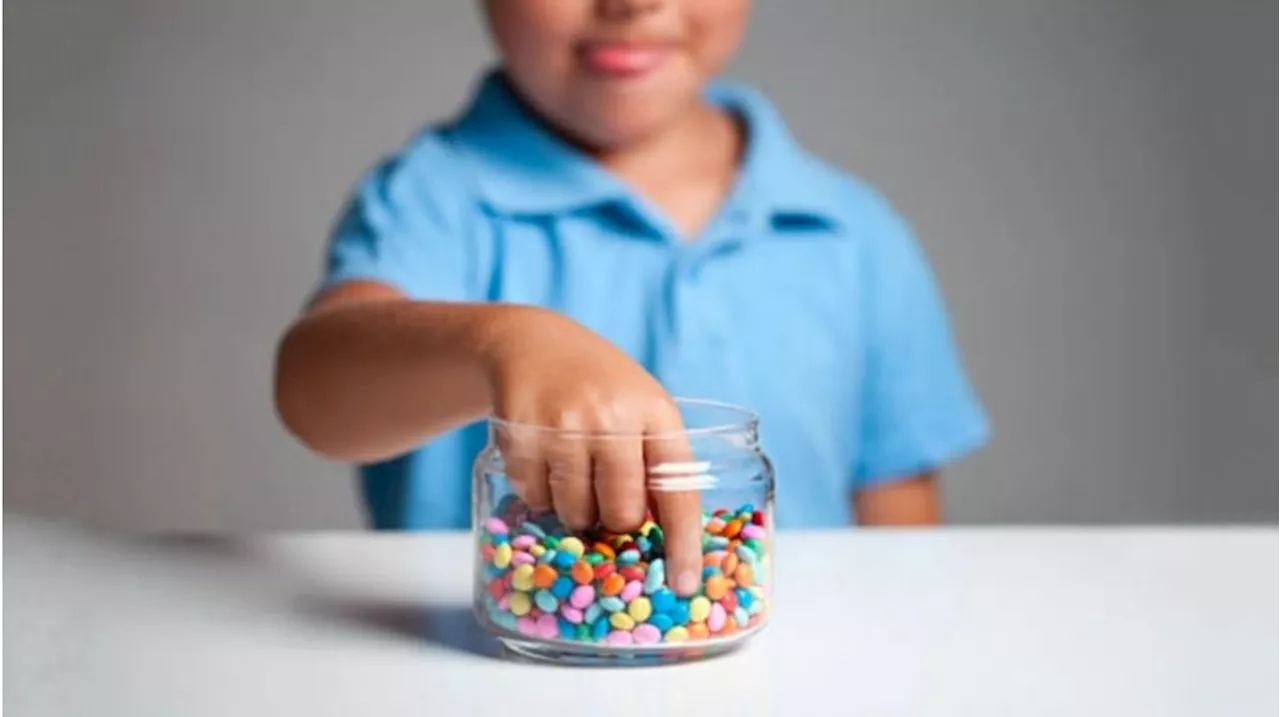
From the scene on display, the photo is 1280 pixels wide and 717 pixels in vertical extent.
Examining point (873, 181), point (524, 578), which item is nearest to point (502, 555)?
point (524, 578)

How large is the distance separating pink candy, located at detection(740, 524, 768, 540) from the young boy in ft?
0.97

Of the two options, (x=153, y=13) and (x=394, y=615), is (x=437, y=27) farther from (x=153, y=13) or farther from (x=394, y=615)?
(x=394, y=615)

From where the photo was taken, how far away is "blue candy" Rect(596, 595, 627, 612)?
0.50 m

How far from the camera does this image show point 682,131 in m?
0.95

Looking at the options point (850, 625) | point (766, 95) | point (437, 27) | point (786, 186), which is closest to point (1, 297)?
point (437, 27)

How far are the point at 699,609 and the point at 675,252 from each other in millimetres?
424

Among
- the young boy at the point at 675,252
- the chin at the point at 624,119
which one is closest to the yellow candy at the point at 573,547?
the young boy at the point at 675,252

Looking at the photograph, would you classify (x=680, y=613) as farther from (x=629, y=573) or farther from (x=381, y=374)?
(x=381, y=374)

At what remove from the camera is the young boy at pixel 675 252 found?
2.87ft

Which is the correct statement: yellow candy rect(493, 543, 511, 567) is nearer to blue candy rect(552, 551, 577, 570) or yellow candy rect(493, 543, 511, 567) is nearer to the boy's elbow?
blue candy rect(552, 551, 577, 570)

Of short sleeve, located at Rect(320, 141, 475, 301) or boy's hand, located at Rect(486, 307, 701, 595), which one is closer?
boy's hand, located at Rect(486, 307, 701, 595)

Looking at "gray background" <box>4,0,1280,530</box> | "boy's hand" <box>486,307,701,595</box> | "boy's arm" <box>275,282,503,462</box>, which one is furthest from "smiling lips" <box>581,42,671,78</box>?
"gray background" <box>4,0,1280,530</box>

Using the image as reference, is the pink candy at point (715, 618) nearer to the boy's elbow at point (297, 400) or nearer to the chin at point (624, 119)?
the boy's elbow at point (297, 400)

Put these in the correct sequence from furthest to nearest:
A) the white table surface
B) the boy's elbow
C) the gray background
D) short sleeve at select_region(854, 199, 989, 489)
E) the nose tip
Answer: the gray background
short sleeve at select_region(854, 199, 989, 489)
the nose tip
the boy's elbow
the white table surface
